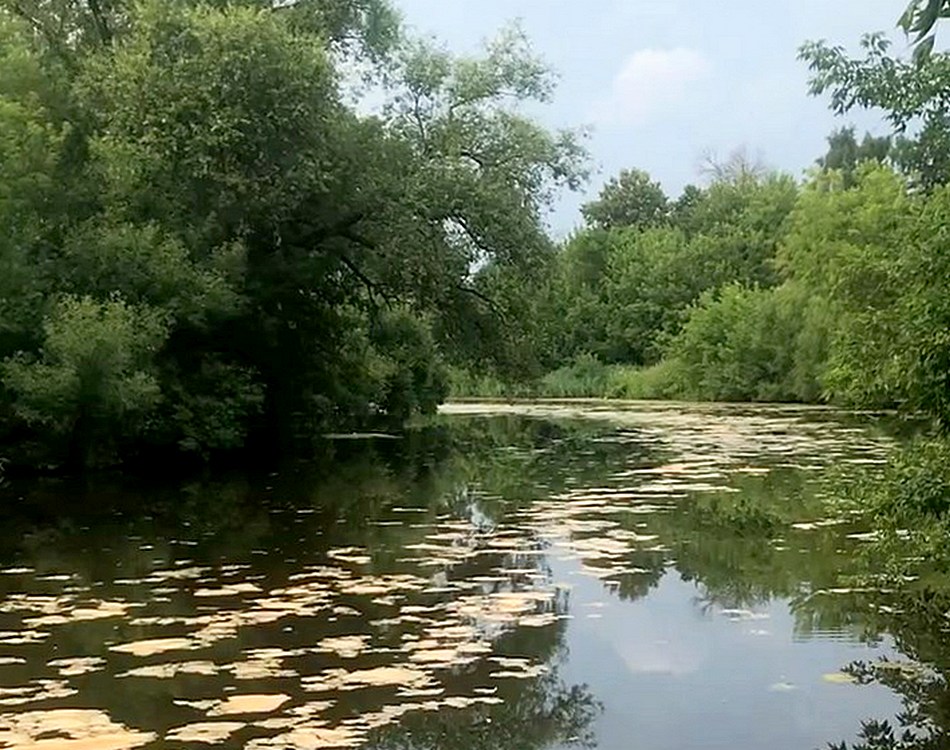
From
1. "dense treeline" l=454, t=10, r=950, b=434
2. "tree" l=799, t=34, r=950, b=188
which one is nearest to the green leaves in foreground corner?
"dense treeline" l=454, t=10, r=950, b=434

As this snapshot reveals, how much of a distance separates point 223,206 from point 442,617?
1232 centimetres

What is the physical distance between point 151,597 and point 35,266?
32.8 ft

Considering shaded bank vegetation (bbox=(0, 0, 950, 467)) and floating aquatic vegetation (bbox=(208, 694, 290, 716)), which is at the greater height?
shaded bank vegetation (bbox=(0, 0, 950, 467))

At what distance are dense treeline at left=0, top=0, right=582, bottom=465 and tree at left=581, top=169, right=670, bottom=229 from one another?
41.4 m

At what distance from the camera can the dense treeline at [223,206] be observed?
→ 1688cm

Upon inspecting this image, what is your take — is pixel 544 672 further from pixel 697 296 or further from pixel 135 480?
pixel 697 296

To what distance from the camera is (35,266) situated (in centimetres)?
1709

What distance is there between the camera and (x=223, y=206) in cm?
1869

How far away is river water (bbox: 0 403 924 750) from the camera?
5.50 metres

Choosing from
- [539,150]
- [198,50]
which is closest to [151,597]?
[198,50]

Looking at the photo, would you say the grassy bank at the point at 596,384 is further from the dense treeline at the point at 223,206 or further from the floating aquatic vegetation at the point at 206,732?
the floating aquatic vegetation at the point at 206,732

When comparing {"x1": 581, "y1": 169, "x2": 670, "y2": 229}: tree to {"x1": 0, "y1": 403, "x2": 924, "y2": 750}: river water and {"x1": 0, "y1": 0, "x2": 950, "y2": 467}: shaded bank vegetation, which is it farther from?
{"x1": 0, "y1": 403, "x2": 924, "y2": 750}: river water

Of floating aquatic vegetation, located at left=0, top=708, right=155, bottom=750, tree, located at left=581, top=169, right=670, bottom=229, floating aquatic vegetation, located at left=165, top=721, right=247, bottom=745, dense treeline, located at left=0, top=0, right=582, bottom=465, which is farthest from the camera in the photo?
tree, located at left=581, top=169, right=670, bottom=229

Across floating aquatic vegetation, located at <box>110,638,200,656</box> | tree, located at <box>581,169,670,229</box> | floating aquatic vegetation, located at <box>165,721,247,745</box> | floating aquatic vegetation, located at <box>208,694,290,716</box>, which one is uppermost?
tree, located at <box>581,169,670,229</box>
